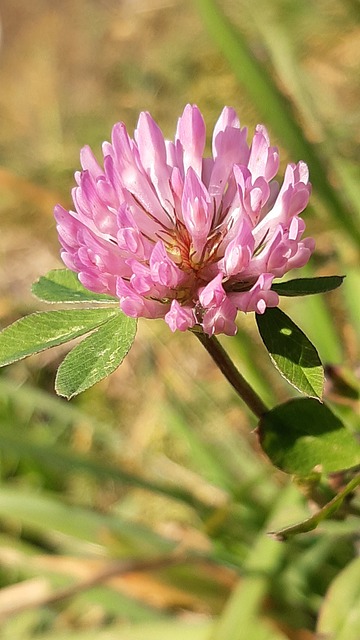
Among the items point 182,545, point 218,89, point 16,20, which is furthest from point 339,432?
point 16,20

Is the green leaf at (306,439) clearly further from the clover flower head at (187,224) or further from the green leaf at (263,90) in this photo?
the green leaf at (263,90)

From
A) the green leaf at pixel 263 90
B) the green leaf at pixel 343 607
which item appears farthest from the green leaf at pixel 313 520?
the green leaf at pixel 263 90

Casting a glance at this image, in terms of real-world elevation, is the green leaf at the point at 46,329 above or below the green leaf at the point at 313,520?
above

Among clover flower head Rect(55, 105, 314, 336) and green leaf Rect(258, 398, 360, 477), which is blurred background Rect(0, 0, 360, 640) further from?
clover flower head Rect(55, 105, 314, 336)

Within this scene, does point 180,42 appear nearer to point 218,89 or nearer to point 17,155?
point 218,89

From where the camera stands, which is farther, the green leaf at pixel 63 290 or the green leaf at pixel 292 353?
the green leaf at pixel 63 290

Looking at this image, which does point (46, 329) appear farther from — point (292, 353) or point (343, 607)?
point (343, 607)

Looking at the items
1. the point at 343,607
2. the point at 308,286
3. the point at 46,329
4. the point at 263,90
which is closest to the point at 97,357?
the point at 46,329

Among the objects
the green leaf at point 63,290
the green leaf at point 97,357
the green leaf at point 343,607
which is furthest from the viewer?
the green leaf at point 343,607
